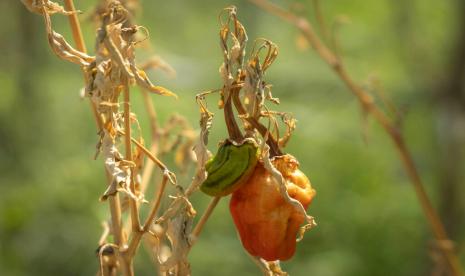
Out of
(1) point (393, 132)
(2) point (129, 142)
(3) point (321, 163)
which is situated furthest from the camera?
(3) point (321, 163)

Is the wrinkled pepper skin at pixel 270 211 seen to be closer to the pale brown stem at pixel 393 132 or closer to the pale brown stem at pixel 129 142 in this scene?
the pale brown stem at pixel 129 142

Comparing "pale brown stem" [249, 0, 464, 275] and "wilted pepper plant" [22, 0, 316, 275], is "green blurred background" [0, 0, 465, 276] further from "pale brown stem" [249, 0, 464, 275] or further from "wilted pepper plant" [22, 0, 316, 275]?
"wilted pepper plant" [22, 0, 316, 275]

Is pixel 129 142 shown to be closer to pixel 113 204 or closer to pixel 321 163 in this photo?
A: pixel 113 204

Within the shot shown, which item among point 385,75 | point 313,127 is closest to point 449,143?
point 313,127

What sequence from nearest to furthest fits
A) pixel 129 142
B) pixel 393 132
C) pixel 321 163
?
pixel 129 142, pixel 393 132, pixel 321 163

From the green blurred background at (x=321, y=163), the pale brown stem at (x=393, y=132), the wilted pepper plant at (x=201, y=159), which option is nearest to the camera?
the wilted pepper plant at (x=201, y=159)

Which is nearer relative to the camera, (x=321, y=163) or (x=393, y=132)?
(x=393, y=132)

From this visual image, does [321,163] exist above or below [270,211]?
below

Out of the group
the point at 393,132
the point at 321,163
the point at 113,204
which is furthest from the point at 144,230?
the point at 321,163

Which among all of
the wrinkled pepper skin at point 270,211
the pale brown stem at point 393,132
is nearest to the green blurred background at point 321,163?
the pale brown stem at point 393,132
